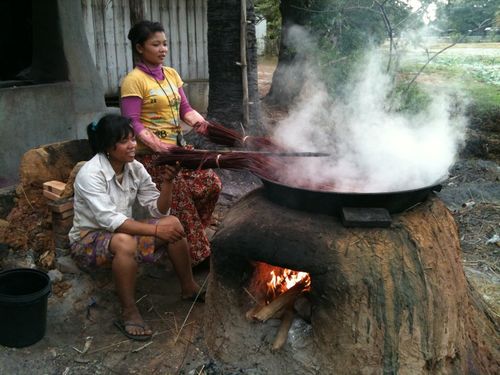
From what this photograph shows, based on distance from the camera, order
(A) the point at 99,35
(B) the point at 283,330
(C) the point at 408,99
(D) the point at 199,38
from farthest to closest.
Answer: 1. (D) the point at 199,38
2. (A) the point at 99,35
3. (C) the point at 408,99
4. (B) the point at 283,330

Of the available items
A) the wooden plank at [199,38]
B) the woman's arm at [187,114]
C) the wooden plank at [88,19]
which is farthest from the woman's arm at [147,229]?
the wooden plank at [199,38]

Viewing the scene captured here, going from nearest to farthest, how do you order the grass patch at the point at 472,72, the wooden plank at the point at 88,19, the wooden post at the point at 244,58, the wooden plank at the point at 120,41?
the wooden post at the point at 244,58 < the wooden plank at the point at 88,19 < the wooden plank at the point at 120,41 < the grass patch at the point at 472,72

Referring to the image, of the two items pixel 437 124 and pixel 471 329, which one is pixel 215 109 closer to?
pixel 437 124

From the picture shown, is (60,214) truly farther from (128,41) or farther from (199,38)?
(199,38)

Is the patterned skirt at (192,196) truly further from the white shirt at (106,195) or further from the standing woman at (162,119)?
the white shirt at (106,195)

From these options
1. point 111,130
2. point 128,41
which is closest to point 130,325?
point 111,130

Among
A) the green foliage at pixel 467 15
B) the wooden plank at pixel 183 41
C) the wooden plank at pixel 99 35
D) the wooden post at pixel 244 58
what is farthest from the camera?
the wooden plank at pixel 183 41

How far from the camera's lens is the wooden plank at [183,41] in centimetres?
906

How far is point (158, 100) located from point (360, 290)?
2.16 metres

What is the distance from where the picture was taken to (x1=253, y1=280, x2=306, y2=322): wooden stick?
10.1 feet

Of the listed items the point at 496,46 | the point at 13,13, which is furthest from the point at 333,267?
the point at 496,46

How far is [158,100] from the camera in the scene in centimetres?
378

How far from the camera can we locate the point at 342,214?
110 inches

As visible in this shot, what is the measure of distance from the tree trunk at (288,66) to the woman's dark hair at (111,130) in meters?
8.00
